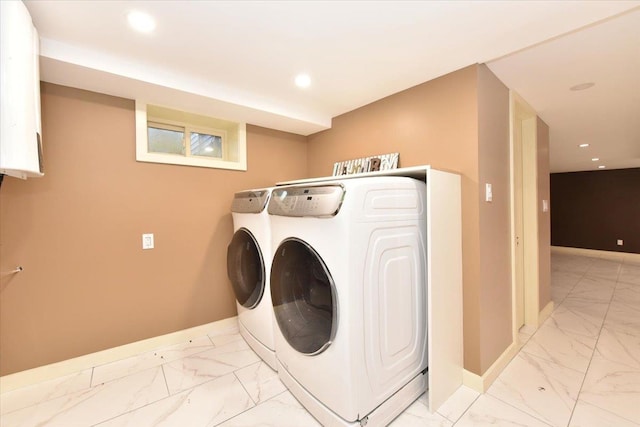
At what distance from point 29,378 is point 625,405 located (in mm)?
3645

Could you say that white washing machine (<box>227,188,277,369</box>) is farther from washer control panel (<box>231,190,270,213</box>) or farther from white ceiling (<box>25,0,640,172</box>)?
white ceiling (<box>25,0,640,172</box>)

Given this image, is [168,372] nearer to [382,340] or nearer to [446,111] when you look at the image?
[382,340]

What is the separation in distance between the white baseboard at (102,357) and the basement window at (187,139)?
1451 mm

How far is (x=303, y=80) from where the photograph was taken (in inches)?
78.4

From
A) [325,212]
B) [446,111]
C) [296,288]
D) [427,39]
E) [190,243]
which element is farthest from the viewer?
[190,243]

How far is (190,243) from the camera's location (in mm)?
2326

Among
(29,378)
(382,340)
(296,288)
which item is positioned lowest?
(29,378)

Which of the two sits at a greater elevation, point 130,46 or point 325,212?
point 130,46

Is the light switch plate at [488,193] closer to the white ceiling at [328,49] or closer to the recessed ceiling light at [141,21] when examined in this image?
the white ceiling at [328,49]

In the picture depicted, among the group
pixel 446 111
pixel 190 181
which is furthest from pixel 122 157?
pixel 446 111

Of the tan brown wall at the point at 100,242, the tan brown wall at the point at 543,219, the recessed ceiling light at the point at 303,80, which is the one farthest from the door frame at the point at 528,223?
the tan brown wall at the point at 100,242

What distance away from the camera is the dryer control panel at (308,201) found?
4.00ft

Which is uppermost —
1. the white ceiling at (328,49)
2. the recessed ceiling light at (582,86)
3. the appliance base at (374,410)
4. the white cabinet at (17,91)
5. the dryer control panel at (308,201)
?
the white ceiling at (328,49)

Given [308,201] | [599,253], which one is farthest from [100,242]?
[599,253]
